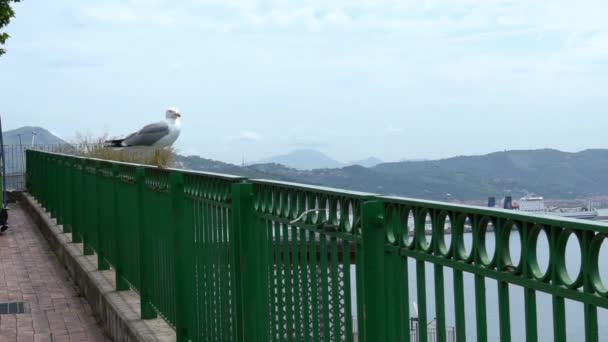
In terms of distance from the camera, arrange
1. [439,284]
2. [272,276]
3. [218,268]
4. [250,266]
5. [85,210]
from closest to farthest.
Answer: [439,284]
[272,276]
[250,266]
[218,268]
[85,210]

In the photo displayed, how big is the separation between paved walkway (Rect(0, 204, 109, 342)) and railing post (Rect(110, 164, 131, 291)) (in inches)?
18.4

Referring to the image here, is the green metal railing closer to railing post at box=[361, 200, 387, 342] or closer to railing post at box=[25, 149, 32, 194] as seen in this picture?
railing post at box=[361, 200, 387, 342]

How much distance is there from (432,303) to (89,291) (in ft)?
26.3

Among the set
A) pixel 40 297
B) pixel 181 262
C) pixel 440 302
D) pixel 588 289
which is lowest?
pixel 40 297

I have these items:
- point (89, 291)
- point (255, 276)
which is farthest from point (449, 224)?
point (89, 291)

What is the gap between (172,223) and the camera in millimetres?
6664

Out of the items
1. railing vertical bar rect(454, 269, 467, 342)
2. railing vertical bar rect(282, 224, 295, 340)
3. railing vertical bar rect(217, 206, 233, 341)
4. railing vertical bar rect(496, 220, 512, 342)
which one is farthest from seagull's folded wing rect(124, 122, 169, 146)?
railing vertical bar rect(496, 220, 512, 342)

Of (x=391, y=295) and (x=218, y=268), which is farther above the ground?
(x=391, y=295)

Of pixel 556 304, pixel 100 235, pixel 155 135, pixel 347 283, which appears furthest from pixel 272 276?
pixel 155 135

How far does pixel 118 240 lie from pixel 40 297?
209 cm

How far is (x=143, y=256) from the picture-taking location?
8.01 meters

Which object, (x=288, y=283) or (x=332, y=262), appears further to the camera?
(x=288, y=283)

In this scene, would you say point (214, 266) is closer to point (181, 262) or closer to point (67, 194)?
point (181, 262)

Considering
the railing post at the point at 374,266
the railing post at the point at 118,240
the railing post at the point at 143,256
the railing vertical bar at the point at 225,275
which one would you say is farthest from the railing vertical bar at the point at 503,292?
the railing post at the point at 118,240
